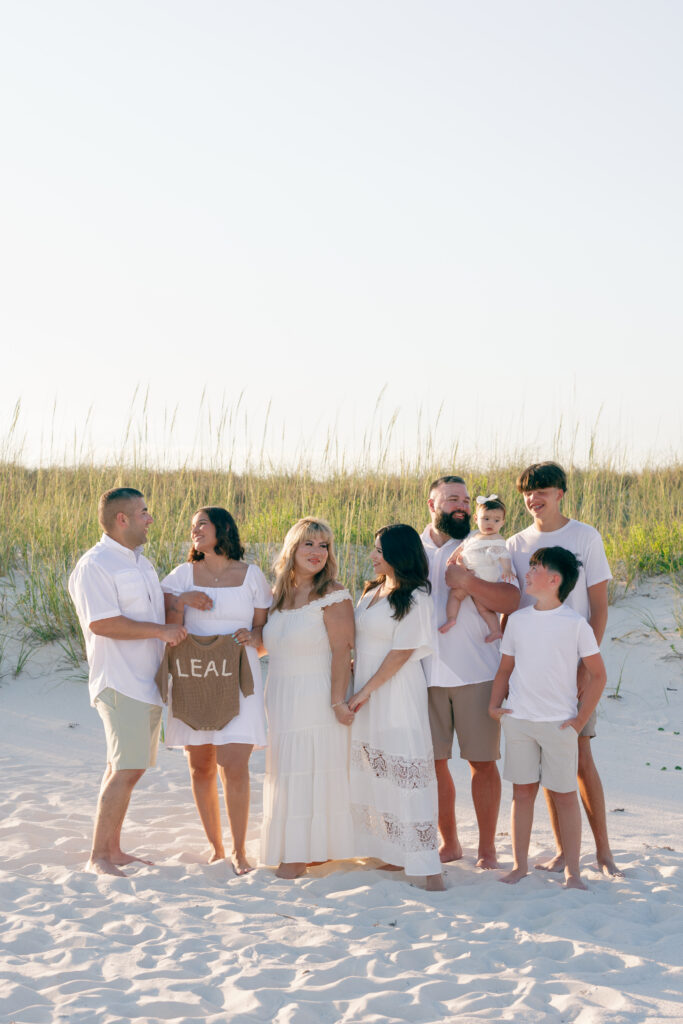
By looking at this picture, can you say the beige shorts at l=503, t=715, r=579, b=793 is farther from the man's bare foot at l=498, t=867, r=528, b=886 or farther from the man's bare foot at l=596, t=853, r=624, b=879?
the man's bare foot at l=596, t=853, r=624, b=879

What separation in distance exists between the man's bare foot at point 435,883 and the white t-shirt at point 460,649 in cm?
88

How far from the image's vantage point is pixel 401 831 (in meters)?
4.52

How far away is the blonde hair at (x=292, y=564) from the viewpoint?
15.3 feet

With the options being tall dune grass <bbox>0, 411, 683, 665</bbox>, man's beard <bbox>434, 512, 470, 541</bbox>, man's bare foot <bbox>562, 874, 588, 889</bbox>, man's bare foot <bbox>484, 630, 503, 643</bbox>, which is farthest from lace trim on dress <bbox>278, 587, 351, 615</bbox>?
tall dune grass <bbox>0, 411, 683, 665</bbox>

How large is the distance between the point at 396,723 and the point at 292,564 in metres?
0.91

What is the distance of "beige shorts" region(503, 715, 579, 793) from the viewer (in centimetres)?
443

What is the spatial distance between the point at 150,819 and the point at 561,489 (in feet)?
10.6

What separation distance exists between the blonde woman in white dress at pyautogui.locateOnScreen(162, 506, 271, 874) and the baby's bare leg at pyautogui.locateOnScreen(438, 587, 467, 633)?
35.2 inches

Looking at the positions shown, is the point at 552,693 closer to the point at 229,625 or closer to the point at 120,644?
the point at 229,625

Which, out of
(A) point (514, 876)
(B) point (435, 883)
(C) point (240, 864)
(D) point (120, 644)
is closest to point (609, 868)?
(A) point (514, 876)

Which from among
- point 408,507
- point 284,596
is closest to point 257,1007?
point 284,596

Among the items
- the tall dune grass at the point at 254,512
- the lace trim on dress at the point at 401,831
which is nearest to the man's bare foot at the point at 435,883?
the lace trim on dress at the point at 401,831

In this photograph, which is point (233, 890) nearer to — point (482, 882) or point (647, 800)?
point (482, 882)

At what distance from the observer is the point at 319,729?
4.66 m
